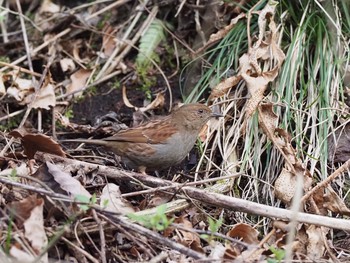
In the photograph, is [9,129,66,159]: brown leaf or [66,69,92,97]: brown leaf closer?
[9,129,66,159]: brown leaf

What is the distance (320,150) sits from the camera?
5371 mm

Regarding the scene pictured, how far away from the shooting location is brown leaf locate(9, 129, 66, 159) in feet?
16.5

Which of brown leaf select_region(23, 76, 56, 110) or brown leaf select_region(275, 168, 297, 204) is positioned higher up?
brown leaf select_region(23, 76, 56, 110)

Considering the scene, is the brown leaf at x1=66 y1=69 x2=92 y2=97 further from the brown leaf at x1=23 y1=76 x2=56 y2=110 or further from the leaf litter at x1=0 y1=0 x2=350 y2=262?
the brown leaf at x1=23 y1=76 x2=56 y2=110

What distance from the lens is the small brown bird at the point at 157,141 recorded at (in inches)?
216

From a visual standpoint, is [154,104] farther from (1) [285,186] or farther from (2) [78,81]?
(1) [285,186]

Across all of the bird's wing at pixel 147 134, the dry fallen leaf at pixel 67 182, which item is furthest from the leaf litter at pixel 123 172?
the bird's wing at pixel 147 134

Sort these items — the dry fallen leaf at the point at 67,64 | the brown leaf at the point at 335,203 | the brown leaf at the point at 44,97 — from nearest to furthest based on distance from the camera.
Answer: the brown leaf at the point at 335,203 → the brown leaf at the point at 44,97 → the dry fallen leaf at the point at 67,64

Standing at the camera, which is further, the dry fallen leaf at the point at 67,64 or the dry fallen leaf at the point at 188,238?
the dry fallen leaf at the point at 67,64

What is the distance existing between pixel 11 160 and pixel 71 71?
187cm

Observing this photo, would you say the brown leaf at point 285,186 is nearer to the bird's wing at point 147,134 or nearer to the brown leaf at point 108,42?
the bird's wing at point 147,134

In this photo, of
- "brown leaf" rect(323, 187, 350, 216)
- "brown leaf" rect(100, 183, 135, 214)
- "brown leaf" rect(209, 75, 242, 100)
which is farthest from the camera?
"brown leaf" rect(209, 75, 242, 100)

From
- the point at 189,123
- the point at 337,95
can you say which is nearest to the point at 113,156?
the point at 189,123

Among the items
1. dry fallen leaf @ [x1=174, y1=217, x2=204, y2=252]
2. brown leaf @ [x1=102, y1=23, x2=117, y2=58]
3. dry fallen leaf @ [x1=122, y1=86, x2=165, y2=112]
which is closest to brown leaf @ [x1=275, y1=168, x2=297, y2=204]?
dry fallen leaf @ [x1=174, y1=217, x2=204, y2=252]
